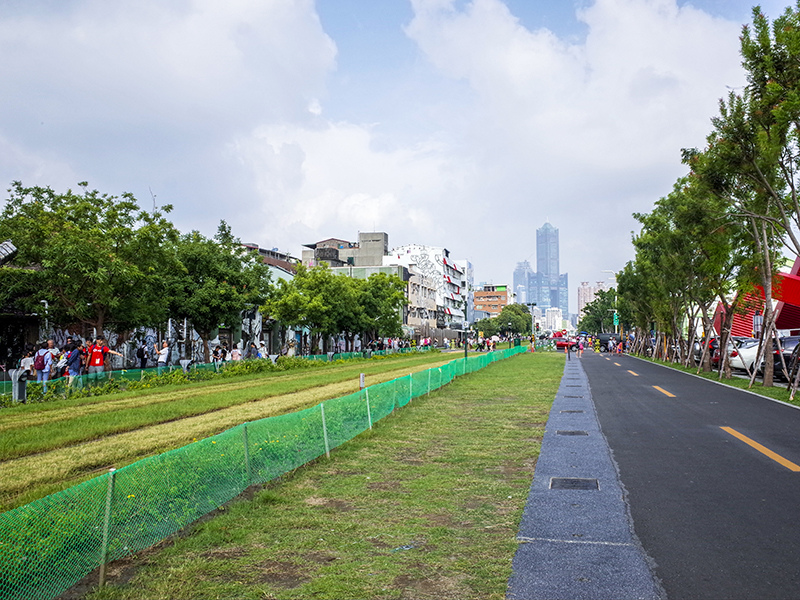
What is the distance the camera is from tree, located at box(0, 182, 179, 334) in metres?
23.7

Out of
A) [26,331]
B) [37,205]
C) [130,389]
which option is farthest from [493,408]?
[37,205]

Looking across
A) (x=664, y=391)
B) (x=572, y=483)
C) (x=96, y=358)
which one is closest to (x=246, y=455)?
(x=572, y=483)

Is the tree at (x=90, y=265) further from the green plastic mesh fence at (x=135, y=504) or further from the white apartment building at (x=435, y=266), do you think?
the white apartment building at (x=435, y=266)

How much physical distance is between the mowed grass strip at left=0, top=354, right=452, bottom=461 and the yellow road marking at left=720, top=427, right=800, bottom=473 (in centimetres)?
1195

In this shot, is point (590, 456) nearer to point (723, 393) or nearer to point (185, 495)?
point (185, 495)

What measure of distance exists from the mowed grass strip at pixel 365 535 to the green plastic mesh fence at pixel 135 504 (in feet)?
0.78

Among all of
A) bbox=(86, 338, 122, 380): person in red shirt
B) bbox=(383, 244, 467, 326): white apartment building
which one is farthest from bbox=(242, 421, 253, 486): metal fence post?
bbox=(383, 244, 467, 326): white apartment building

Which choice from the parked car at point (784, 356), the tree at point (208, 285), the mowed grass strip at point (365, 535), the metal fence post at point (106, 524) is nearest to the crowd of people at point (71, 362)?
the tree at point (208, 285)

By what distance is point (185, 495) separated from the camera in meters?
6.55

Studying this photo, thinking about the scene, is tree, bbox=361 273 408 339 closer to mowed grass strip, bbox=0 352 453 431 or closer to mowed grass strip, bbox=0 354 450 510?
mowed grass strip, bbox=0 352 453 431

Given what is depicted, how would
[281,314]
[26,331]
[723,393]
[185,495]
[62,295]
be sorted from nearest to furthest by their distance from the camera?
[185,495] < [723,393] < [62,295] < [26,331] < [281,314]

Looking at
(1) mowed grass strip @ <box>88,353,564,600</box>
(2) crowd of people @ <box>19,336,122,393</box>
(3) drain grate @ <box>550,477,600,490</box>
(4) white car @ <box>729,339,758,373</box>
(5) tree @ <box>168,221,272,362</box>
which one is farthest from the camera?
(5) tree @ <box>168,221,272,362</box>

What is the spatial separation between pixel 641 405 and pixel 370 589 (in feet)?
46.6

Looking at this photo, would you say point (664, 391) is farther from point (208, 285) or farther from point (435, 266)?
point (435, 266)
